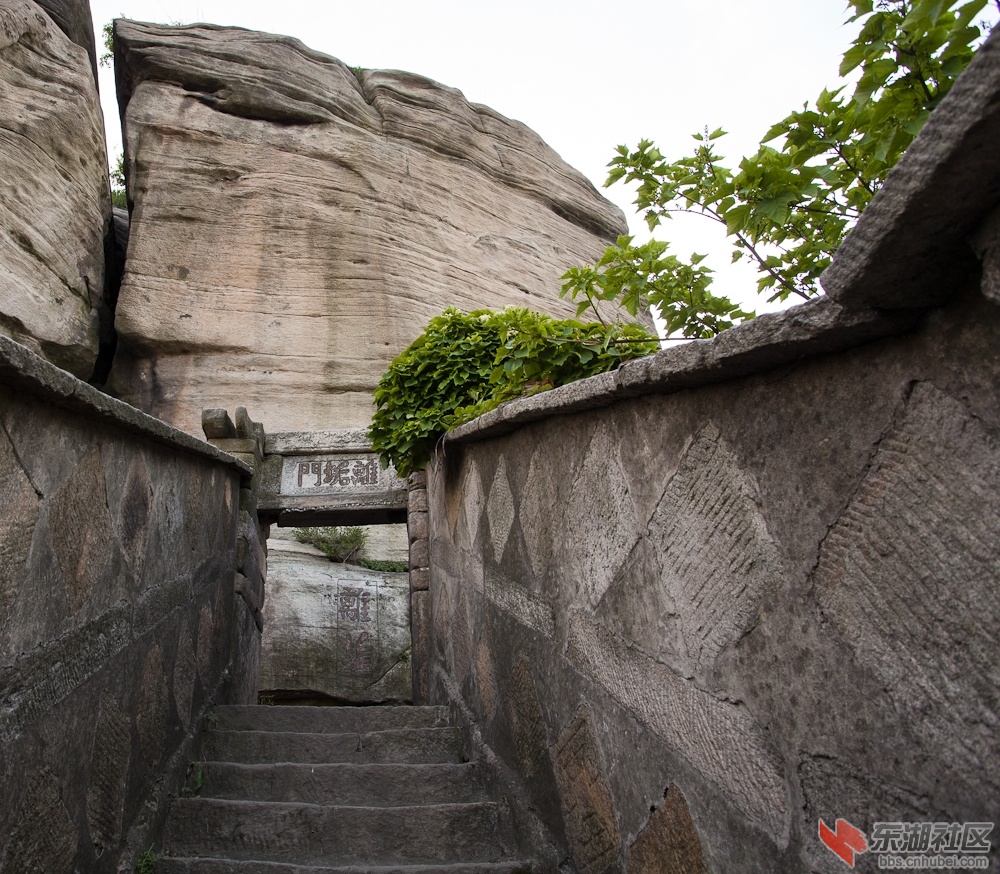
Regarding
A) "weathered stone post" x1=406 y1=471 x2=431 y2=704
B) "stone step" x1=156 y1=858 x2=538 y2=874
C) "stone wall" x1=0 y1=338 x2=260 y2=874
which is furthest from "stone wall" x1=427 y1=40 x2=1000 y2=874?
"weathered stone post" x1=406 y1=471 x2=431 y2=704

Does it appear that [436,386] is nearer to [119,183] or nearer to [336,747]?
[336,747]

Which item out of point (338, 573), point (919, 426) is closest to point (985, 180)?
point (919, 426)

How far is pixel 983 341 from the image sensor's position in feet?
2.32

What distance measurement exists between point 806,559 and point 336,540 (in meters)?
8.43

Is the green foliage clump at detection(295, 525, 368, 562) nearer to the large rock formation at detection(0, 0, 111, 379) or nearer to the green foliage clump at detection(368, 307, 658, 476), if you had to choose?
the large rock formation at detection(0, 0, 111, 379)

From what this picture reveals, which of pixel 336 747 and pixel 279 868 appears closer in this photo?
pixel 279 868

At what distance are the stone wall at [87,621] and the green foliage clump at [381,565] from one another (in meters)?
5.85

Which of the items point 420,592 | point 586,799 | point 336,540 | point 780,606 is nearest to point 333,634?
point 336,540

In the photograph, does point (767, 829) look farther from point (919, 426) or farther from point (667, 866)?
point (919, 426)

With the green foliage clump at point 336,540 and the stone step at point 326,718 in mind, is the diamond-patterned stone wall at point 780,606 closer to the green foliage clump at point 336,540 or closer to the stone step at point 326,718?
the stone step at point 326,718

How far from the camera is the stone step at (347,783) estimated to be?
2.73 m

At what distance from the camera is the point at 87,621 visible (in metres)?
1.83

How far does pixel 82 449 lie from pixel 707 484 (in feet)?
5.05

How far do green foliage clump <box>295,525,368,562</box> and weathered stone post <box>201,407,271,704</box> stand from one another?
10.9 ft
